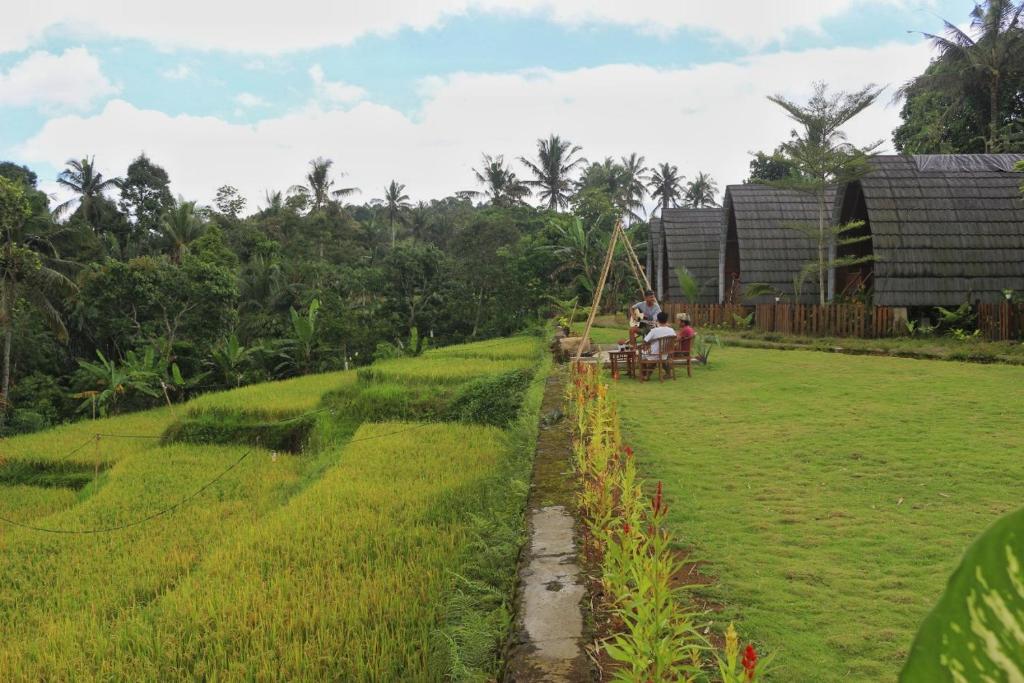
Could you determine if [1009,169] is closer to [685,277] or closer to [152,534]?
[685,277]

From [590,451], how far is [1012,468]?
2657 millimetres

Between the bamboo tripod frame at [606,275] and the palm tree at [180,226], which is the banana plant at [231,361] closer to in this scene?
the palm tree at [180,226]

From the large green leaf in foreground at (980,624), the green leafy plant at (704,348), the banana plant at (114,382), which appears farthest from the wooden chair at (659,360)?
the banana plant at (114,382)

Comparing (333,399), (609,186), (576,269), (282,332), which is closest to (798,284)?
(576,269)

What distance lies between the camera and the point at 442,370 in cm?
1178

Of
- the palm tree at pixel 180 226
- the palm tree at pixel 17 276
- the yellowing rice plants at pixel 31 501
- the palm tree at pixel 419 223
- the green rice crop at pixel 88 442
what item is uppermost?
the palm tree at pixel 419 223

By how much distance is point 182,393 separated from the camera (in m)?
17.0

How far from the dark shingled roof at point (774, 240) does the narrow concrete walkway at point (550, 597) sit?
1207cm

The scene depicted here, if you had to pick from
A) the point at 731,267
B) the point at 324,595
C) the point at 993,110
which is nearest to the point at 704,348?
the point at 324,595

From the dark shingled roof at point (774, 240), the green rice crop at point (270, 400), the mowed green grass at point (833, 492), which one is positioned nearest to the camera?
the mowed green grass at point (833, 492)

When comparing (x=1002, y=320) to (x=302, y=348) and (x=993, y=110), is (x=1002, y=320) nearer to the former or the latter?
(x=993, y=110)

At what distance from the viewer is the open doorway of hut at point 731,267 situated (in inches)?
690

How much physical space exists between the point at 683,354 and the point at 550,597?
256 inches

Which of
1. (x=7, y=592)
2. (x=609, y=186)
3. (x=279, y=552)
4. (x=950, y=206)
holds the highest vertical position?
(x=609, y=186)
